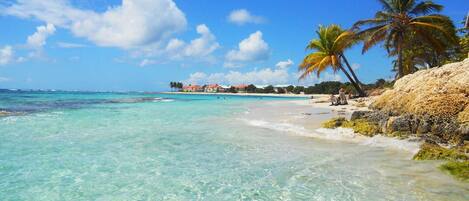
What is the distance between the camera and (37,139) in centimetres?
1100

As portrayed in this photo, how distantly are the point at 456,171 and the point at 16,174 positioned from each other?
25.6 ft

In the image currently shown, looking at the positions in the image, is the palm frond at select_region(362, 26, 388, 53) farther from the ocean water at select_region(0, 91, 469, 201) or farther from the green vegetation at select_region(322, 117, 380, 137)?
the ocean water at select_region(0, 91, 469, 201)

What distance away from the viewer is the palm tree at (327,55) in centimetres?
3297

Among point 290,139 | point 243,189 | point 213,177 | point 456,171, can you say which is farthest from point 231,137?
point 456,171

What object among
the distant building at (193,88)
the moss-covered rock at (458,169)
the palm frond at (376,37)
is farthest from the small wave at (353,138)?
the distant building at (193,88)

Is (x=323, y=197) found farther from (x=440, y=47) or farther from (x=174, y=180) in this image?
(x=440, y=47)

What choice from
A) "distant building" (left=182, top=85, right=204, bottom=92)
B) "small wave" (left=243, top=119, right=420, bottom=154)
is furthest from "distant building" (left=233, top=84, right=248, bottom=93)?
"small wave" (left=243, top=119, right=420, bottom=154)

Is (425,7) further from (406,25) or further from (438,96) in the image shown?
(438,96)

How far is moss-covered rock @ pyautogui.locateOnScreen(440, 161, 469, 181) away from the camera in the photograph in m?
6.12

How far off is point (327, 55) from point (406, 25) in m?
10.6

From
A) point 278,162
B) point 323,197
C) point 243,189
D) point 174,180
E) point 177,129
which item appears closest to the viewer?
point 323,197

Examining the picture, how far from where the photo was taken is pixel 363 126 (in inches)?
447

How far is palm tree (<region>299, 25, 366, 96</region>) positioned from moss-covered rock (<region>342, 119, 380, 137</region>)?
835 inches

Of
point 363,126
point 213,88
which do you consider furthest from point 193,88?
point 363,126
